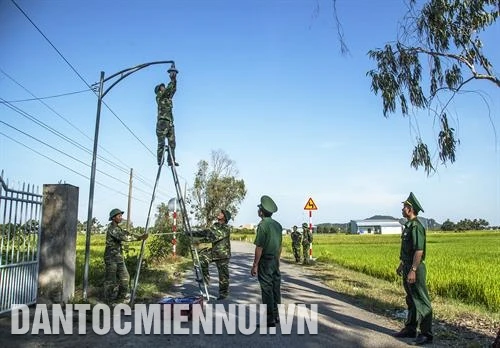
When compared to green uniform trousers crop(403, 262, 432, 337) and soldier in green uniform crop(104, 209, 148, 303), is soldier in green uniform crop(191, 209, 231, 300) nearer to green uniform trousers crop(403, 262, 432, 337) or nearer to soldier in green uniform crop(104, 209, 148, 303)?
soldier in green uniform crop(104, 209, 148, 303)

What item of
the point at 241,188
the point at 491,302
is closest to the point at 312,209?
the point at 491,302

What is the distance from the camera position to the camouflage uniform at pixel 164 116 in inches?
379

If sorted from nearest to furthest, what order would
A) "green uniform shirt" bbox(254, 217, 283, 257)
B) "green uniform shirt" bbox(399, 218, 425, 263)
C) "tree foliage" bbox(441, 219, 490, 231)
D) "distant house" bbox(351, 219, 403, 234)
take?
"green uniform shirt" bbox(399, 218, 425, 263), "green uniform shirt" bbox(254, 217, 283, 257), "tree foliage" bbox(441, 219, 490, 231), "distant house" bbox(351, 219, 403, 234)

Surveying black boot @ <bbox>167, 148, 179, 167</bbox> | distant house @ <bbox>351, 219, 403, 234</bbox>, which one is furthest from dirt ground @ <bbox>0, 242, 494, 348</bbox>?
distant house @ <bbox>351, 219, 403, 234</bbox>

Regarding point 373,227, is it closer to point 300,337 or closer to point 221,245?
point 221,245

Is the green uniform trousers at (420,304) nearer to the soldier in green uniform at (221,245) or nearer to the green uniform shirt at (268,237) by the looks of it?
the green uniform shirt at (268,237)

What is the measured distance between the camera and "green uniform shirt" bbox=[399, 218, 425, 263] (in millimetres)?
7085

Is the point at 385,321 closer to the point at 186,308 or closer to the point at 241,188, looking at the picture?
the point at 186,308

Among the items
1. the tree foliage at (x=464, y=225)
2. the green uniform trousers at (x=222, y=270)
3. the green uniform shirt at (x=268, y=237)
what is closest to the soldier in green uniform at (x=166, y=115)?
the green uniform trousers at (x=222, y=270)

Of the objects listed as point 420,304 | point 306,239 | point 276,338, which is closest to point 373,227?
point 306,239

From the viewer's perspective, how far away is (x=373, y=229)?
6378 inches

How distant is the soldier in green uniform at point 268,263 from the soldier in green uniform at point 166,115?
288cm

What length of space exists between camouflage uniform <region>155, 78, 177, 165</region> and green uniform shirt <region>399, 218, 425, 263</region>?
15.9 feet

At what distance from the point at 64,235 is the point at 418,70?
8168 mm
